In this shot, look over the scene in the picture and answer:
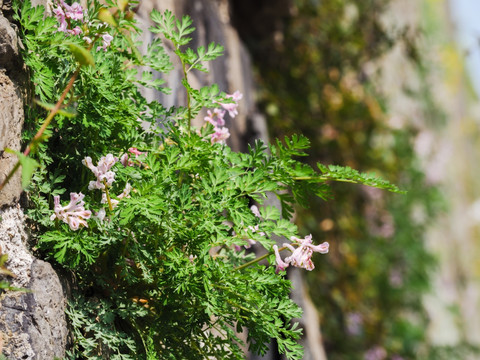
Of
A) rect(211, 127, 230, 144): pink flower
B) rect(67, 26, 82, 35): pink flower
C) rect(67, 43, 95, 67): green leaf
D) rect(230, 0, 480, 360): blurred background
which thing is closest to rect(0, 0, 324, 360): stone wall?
rect(67, 26, 82, 35): pink flower

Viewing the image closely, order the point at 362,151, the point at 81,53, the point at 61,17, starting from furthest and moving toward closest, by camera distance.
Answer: the point at 362,151, the point at 61,17, the point at 81,53

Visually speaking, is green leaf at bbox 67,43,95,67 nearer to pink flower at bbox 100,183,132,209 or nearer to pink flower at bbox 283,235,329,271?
pink flower at bbox 100,183,132,209

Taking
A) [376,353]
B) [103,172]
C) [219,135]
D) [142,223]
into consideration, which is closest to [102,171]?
[103,172]

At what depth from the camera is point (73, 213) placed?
1012 millimetres

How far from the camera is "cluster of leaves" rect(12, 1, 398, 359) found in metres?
1.05

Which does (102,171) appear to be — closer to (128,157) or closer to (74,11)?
(128,157)

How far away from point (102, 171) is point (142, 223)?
0.11 m

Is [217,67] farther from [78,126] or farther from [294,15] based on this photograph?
[294,15]

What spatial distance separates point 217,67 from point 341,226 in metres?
1.83

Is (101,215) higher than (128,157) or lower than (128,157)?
lower

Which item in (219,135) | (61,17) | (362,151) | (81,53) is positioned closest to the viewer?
(81,53)

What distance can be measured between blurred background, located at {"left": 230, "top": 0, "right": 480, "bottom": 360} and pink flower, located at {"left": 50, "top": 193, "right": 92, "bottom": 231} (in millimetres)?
1649

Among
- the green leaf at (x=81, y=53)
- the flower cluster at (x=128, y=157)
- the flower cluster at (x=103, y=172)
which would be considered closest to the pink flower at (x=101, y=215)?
the flower cluster at (x=103, y=172)

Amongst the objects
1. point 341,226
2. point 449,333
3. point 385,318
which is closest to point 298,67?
point 341,226
